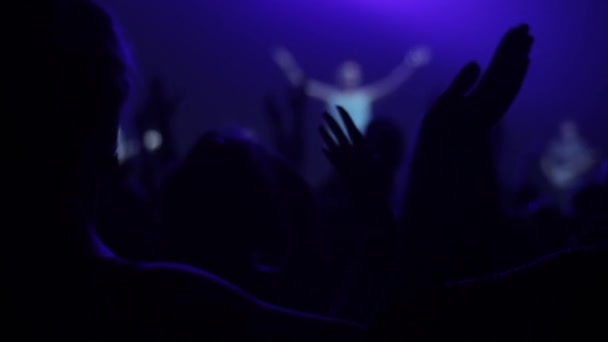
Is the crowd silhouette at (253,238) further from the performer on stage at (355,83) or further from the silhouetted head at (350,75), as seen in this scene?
the silhouetted head at (350,75)

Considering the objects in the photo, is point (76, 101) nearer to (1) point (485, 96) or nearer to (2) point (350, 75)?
(1) point (485, 96)

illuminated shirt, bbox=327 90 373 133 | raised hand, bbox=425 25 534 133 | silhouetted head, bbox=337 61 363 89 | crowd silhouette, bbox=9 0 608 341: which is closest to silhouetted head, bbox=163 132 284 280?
crowd silhouette, bbox=9 0 608 341

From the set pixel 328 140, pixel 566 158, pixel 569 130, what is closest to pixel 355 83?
pixel 569 130

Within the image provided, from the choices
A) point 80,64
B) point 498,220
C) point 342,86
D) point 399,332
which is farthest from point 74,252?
point 342,86

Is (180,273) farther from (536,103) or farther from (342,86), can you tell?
(536,103)

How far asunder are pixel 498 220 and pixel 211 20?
8656 millimetres

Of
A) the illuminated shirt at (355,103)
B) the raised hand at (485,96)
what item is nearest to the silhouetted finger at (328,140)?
the raised hand at (485,96)

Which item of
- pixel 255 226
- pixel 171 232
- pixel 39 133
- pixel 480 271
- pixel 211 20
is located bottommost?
pixel 211 20

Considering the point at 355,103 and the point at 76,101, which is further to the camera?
the point at 355,103

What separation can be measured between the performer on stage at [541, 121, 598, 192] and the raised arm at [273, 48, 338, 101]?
729 cm

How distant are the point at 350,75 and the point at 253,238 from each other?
856cm

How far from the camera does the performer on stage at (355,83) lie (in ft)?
31.0

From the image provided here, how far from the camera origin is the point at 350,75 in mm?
9766

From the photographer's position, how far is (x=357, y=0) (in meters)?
9.79
